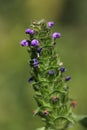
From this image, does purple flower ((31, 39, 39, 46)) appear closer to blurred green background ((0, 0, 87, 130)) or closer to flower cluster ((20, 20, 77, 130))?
flower cluster ((20, 20, 77, 130))

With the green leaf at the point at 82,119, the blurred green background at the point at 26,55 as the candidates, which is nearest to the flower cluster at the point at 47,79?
the green leaf at the point at 82,119

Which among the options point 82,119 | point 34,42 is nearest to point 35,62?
point 34,42

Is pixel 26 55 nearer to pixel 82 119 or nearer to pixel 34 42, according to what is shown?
pixel 82 119

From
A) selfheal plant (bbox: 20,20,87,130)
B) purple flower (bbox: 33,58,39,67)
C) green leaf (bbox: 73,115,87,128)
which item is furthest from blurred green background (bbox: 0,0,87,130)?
purple flower (bbox: 33,58,39,67)

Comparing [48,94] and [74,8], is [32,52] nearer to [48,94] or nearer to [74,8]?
[48,94]

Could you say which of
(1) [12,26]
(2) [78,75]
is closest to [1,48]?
(1) [12,26]

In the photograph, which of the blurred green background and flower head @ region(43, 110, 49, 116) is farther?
the blurred green background

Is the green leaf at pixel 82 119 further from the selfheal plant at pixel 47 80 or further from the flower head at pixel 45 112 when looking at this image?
the flower head at pixel 45 112

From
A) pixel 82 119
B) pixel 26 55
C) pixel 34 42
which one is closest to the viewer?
pixel 34 42
